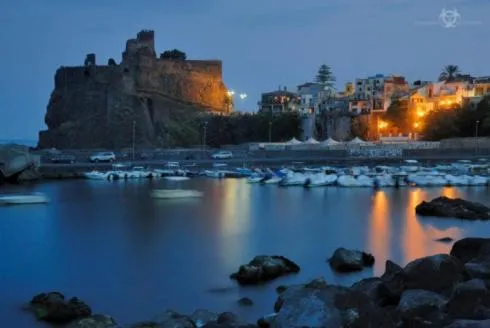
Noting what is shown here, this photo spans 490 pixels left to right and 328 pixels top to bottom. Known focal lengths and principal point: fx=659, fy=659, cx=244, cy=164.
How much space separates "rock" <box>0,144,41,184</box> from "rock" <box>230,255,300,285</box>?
33.1 metres

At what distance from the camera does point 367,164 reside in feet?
188

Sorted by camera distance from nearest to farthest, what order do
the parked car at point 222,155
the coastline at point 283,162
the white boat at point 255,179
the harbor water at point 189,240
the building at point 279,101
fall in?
the harbor water at point 189,240, the white boat at point 255,179, the coastline at point 283,162, the parked car at point 222,155, the building at point 279,101

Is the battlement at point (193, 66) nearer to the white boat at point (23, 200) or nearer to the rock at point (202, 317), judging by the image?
the white boat at point (23, 200)

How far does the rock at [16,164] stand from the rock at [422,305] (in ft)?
131

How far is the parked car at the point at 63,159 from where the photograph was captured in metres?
57.2

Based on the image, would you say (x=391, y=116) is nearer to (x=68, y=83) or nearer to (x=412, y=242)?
(x=68, y=83)

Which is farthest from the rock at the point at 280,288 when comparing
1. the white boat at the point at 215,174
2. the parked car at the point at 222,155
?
the parked car at the point at 222,155

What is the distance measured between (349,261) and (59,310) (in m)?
7.58

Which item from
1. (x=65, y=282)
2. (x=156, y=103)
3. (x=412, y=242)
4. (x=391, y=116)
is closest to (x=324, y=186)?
(x=412, y=242)

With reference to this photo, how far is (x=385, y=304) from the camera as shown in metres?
9.95

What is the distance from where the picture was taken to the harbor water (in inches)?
577

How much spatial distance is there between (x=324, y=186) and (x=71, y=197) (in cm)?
1644

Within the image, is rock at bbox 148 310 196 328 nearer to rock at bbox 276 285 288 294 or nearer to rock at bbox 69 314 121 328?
rock at bbox 69 314 121 328

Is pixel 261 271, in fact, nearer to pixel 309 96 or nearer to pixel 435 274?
pixel 435 274
